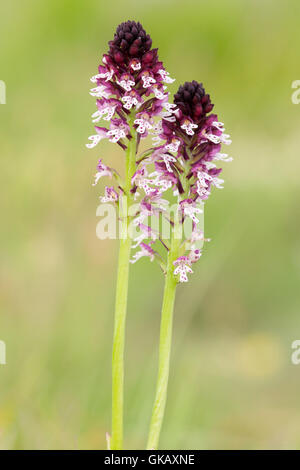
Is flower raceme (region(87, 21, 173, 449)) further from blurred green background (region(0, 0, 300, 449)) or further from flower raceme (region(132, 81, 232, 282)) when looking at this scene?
blurred green background (region(0, 0, 300, 449))

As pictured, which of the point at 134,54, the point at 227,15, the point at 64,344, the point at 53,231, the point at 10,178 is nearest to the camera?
the point at 134,54

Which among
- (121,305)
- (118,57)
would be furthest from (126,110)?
(121,305)

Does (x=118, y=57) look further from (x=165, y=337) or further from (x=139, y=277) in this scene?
(x=139, y=277)

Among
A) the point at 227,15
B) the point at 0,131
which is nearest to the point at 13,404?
the point at 0,131

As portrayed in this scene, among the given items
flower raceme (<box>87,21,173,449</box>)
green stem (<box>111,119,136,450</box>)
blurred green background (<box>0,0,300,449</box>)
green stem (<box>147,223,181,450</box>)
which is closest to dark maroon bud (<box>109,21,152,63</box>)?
flower raceme (<box>87,21,173,449</box>)

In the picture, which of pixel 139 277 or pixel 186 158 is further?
pixel 139 277

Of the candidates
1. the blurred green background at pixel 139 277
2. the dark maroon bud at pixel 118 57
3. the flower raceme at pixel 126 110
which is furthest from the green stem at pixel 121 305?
the blurred green background at pixel 139 277
